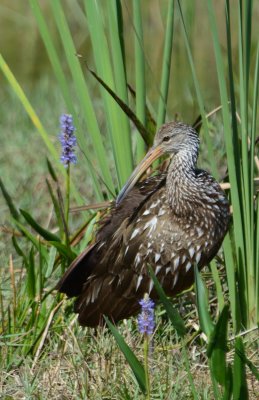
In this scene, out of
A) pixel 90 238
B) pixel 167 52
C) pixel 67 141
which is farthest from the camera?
pixel 90 238

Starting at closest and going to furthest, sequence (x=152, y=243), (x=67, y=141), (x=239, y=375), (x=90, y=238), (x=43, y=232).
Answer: (x=239, y=375)
(x=67, y=141)
(x=43, y=232)
(x=152, y=243)
(x=90, y=238)

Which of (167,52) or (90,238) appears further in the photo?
(90,238)

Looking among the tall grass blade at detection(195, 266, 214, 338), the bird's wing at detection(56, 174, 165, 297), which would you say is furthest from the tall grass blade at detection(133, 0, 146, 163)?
the tall grass blade at detection(195, 266, 214, 338)

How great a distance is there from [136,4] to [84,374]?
1.54m

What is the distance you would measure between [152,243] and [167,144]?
1.45ft

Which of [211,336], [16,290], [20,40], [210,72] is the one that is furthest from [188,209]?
[20,40]

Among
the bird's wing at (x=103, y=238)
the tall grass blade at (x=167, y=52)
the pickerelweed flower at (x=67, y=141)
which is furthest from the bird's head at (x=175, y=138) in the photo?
the pickerelweed flower at (x=67, y=141)

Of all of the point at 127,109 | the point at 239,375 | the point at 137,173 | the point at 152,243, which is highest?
the point at 127,109

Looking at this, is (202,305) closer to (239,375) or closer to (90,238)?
(239,375)

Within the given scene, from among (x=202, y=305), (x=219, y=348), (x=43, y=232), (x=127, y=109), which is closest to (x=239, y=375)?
(x=219, y=348)

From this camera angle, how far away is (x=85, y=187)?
22.0 ft

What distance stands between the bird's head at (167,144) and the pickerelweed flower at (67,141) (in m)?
0.35

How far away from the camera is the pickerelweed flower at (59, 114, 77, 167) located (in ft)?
14.8

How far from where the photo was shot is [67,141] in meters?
4.54
